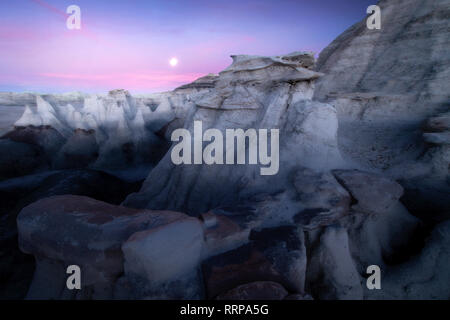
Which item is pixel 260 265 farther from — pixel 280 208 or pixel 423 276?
pixel 423 276

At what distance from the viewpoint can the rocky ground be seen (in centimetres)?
173

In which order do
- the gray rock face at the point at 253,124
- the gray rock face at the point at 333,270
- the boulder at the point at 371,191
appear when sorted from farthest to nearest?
the gray rock face at the point at 253,124 < the boulder at the point at 371,191 < the gray rock face at the point at 333,270

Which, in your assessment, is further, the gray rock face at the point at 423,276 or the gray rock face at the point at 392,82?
the gray rock face at the point at 392,82

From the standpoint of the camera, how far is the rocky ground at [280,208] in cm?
173

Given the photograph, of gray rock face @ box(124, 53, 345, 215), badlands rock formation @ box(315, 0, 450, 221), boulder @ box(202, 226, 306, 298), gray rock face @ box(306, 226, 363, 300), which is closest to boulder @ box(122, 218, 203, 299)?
boulder @ box(202, 226, 306, 298)

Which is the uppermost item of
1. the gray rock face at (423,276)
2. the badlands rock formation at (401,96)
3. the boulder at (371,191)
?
the badlands rock formation at (401,96)

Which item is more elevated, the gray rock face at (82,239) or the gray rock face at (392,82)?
the gray rock face at (392,82)

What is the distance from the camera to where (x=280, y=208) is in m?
2.54

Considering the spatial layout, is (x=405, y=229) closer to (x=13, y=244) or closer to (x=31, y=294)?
(x=31, y=294)

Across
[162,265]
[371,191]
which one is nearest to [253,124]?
[371,191]

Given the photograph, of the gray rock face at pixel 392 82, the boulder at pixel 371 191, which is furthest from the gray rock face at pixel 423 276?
the gray rock face at pixel 392 82

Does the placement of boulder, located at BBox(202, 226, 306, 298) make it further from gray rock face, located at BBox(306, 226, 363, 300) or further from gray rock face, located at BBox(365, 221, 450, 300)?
gray rock face, located at BBox(365, 221, 450, 300)

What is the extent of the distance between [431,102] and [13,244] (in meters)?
11.8

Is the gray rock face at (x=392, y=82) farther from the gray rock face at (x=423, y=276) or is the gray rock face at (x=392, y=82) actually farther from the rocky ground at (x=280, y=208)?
the gray rock face at (x=423, y=276)
